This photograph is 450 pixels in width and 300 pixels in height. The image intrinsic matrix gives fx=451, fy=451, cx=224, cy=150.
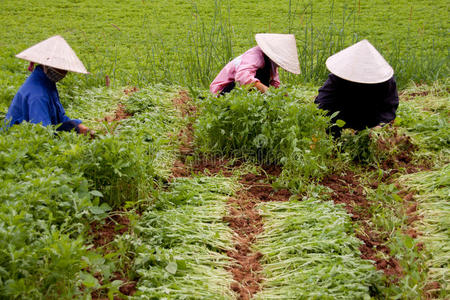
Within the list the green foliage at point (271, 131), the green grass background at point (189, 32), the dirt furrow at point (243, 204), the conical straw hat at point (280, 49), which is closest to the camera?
the dirt furrow at point (243, 204)

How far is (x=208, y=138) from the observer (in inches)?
152

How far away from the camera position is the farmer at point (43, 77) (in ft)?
11.7

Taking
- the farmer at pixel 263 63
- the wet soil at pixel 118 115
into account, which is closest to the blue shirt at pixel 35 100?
the wet soil at pixel 118 115

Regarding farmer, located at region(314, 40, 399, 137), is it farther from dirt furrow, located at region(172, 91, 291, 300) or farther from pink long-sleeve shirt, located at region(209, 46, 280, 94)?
dirt furrow, located at region(172, 91, 291, 300)

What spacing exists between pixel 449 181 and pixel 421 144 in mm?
817

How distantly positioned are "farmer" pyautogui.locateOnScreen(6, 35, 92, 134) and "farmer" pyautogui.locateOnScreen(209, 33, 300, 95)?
144cm

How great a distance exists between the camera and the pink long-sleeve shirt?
170 inches

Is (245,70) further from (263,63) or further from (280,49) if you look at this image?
(280,49)

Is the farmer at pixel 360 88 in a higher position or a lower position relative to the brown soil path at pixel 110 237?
higher

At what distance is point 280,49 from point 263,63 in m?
0.26

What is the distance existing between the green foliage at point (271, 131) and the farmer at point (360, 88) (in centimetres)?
37

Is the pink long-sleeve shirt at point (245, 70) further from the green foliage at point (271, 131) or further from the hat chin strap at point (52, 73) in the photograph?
the hat chin strap at point (52, 73)

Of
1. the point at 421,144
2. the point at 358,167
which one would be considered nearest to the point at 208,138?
the point at 358,167

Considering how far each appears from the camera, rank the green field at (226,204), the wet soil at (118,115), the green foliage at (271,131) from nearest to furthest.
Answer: the green field at (226,204) → the green foliage at (271,131) → the wet soil at (118,115)
